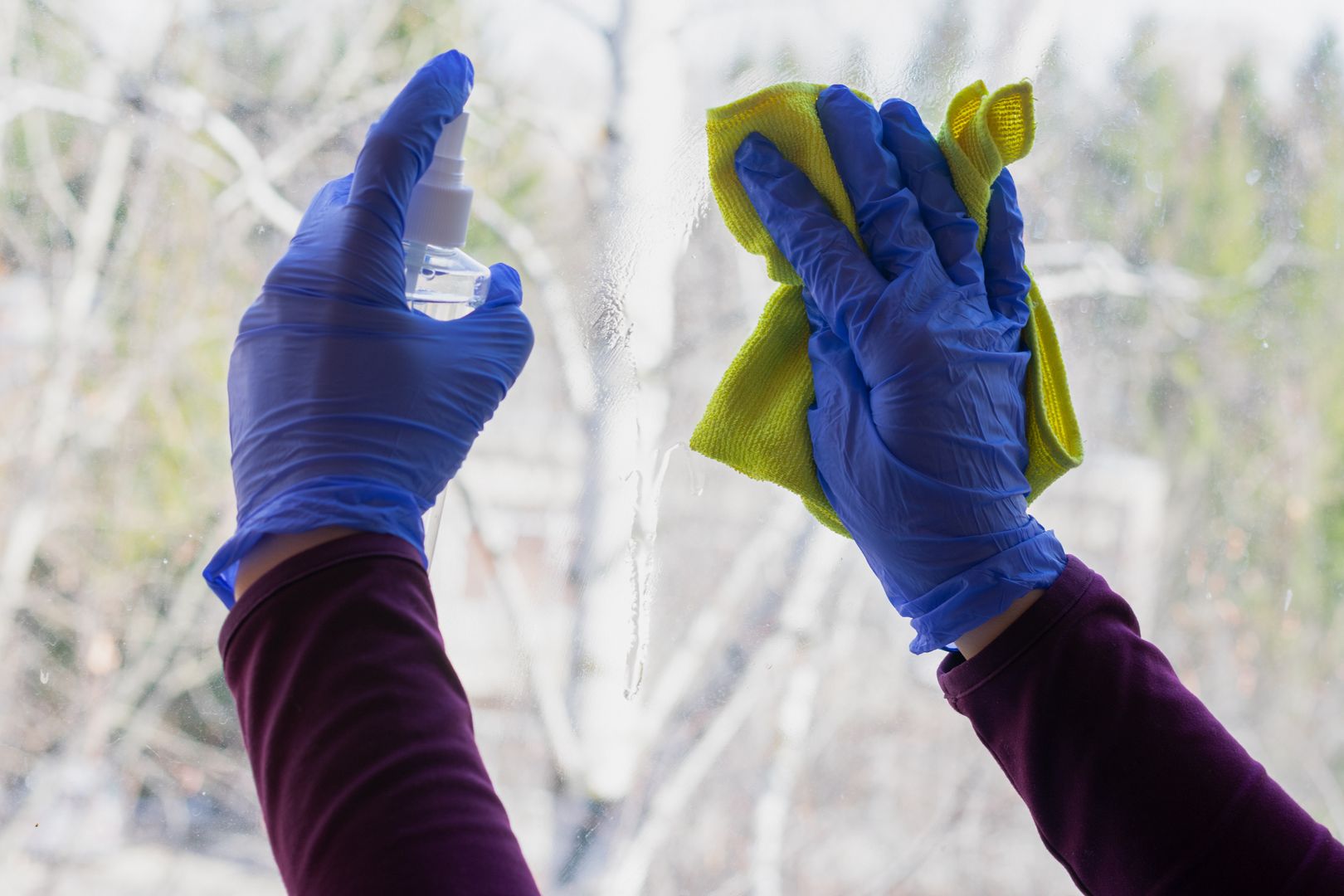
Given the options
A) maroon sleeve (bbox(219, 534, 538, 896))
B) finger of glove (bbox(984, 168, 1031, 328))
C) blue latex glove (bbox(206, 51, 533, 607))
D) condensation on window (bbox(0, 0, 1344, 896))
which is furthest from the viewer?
condensation on window (bbox(0, 0, 1344, 896))

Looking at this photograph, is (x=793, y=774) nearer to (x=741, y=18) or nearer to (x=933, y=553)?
(x=933, y=553)

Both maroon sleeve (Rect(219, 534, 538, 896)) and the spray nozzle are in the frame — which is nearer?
maroon sleeve (Rect(219, 534, 538, 896))

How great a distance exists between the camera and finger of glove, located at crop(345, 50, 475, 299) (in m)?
0.65

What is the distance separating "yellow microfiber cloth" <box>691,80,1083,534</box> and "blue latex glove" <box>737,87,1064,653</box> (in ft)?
0.04

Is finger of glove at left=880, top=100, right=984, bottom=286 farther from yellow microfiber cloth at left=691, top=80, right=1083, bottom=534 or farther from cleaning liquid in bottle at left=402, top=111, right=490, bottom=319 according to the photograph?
cleaning liquid in bottle at left=402, top=111, right=490, bottom=319

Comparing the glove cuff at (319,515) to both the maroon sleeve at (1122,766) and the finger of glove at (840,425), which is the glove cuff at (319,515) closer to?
the finger of glove at (840,425)

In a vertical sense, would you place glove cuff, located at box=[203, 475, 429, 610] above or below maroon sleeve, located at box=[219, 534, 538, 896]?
above

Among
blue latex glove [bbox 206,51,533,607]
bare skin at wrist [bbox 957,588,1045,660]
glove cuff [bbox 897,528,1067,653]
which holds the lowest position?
bare skin at wrist [bbox 957,588,1045,660]

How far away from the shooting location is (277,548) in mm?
620

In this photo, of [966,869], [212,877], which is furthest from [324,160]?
[966,869]

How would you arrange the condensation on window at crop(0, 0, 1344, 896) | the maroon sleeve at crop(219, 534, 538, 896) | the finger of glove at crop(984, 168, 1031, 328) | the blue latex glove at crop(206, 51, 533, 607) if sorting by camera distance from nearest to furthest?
the maroon sleeve at crop(219, 534, 538, 896) < the blue latex glove at crop(206, 51, 533, 607) < the finger of glove at crop(984, 168, 1031, 328) < the condensation on window at crop(0, 0, 1344, 896)

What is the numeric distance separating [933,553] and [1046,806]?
0.63ft

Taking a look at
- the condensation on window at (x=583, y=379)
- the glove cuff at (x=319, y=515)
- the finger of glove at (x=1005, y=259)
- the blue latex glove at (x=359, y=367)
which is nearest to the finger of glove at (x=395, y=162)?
the blue latex glove at (x=359, y=367)

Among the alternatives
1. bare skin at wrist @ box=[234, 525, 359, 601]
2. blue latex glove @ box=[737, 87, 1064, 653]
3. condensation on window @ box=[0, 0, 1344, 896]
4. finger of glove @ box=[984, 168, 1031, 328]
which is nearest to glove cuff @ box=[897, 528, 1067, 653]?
blue latex glove @ box=[737, 87, 1064, 653]
